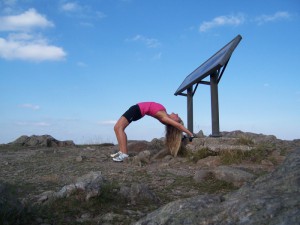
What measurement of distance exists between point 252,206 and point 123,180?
9.92ft

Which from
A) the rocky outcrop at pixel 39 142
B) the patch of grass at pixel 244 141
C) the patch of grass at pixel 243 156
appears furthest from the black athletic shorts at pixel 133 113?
the rocky outcrop at pixel 39 142

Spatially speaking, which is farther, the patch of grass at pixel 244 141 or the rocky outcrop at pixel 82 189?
the patch of grass at pixel 244 141

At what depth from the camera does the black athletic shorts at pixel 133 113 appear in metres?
6.78

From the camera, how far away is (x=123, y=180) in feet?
15.3

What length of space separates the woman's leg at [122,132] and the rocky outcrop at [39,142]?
436 centimetres

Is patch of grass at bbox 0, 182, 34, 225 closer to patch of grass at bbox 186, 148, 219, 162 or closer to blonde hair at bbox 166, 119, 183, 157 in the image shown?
patch of grass at bbox 186, 148, 219, 162

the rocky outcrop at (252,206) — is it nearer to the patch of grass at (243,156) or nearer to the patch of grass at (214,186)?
the patch of grass at (214,186)

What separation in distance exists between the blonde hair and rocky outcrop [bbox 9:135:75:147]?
4.74 metres

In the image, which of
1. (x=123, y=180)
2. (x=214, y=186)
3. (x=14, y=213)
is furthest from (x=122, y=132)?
(x=14, y=213)

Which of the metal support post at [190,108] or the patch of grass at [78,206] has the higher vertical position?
the metal support post at [190,108]

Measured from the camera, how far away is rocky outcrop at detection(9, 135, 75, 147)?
1052 centimetres

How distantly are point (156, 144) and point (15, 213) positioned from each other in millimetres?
6390

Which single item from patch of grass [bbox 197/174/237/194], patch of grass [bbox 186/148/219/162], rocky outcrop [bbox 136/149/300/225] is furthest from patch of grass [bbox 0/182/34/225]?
patch of grass [bbox 186/148/219/162]

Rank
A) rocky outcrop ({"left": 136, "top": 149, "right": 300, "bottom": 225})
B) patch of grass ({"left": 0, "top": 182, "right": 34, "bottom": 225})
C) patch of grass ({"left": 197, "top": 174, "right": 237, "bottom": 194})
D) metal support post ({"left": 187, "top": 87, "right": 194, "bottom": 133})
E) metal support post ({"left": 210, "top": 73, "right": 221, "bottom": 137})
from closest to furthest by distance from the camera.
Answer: rocky outcrop ({"left": 136, "top": 149, "right": 300, "bottom": 225})
patch of grass ({"left": 0, "top": 182, "right": 34, "bottom": 225})
patch of grass ({"left": 197, "top": 174, "right": 237, "bottom": 194})
metal support post ({"left": 210, "top": 73, "right": 221, "bottom": 137})
metal support post ({"left": 187, "top": 87, "right": 194, "bottom": 133})
